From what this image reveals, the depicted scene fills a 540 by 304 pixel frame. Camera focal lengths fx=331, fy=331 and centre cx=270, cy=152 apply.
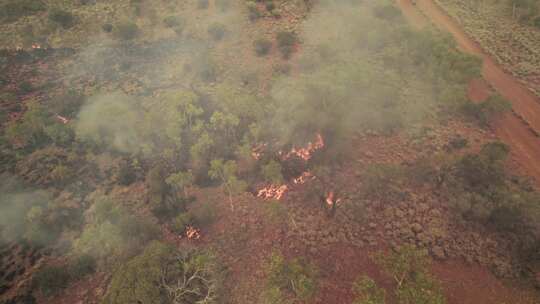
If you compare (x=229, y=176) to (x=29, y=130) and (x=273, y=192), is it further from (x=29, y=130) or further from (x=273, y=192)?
(x=29, y=130)

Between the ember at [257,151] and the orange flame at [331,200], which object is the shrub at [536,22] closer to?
the orange flame at [331,200]

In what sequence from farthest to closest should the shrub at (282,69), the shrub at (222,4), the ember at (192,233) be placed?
the shrub at (222,4) < the shrub at (282,69) < the ember at (192,233)

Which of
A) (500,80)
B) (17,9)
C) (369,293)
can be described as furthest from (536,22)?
(17,9)

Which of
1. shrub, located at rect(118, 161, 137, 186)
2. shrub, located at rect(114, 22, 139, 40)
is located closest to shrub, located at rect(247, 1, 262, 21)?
shrub, located at rect(114, 22, 139, 40)

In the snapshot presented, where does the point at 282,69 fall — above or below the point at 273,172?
above

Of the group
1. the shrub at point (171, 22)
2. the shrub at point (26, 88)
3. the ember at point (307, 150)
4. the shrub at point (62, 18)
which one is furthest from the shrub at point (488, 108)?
the shrub at point (62, 18)

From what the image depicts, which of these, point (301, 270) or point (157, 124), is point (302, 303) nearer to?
point (301, 270)
